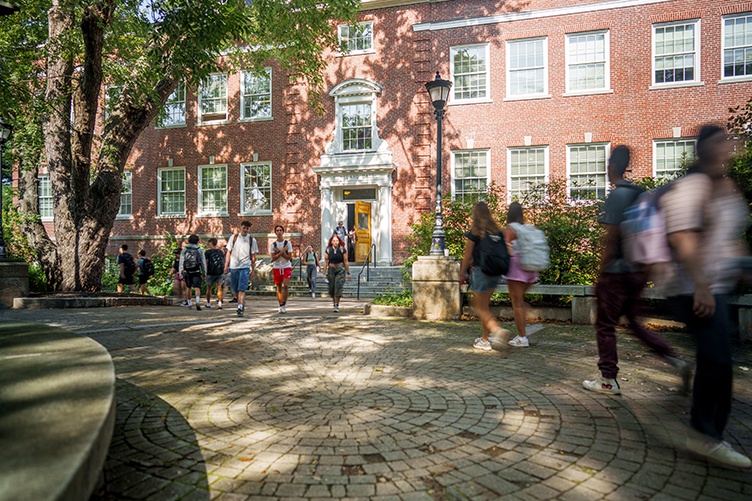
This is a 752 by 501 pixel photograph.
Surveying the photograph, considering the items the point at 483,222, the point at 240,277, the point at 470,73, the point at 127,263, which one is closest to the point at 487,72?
the point at 470,73

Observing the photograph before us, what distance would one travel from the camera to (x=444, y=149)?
60.2 ft

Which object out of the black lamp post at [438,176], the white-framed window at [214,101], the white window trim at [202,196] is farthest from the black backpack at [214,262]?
the white-framed window at [214,101]

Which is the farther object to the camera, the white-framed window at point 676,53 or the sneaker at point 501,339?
the white-framed window at point 676,53

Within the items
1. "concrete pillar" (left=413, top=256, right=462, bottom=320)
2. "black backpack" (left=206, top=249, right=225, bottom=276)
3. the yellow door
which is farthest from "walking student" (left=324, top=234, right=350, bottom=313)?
the yellow door

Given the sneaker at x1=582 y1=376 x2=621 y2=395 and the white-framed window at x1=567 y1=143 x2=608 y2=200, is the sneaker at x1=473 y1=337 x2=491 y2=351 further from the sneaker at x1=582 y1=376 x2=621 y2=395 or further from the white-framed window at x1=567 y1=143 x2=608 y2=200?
the white-framed window at x1=567 y1=143 x2=608 y2=200

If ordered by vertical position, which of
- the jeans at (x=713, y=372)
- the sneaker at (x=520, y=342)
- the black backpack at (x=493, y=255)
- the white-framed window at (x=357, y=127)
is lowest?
the sneaker at (x=520, y=342)

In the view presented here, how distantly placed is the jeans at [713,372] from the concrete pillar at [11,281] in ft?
42.7

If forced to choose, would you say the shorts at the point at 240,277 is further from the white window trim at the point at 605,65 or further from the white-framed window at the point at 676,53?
the white-framed window at the point at 676,53

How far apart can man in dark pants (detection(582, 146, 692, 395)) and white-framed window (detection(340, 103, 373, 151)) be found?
16.0 meters

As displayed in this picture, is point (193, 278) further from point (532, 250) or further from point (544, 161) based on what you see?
point (544, 161)

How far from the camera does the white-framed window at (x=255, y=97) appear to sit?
Answer: 67.9 ft

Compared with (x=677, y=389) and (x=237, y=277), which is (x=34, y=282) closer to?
(x=237, y=277)

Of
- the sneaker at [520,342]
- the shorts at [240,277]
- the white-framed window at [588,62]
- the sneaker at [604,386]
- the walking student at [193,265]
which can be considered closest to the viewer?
the sneaker at [604,386]

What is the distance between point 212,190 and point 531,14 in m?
15.9
